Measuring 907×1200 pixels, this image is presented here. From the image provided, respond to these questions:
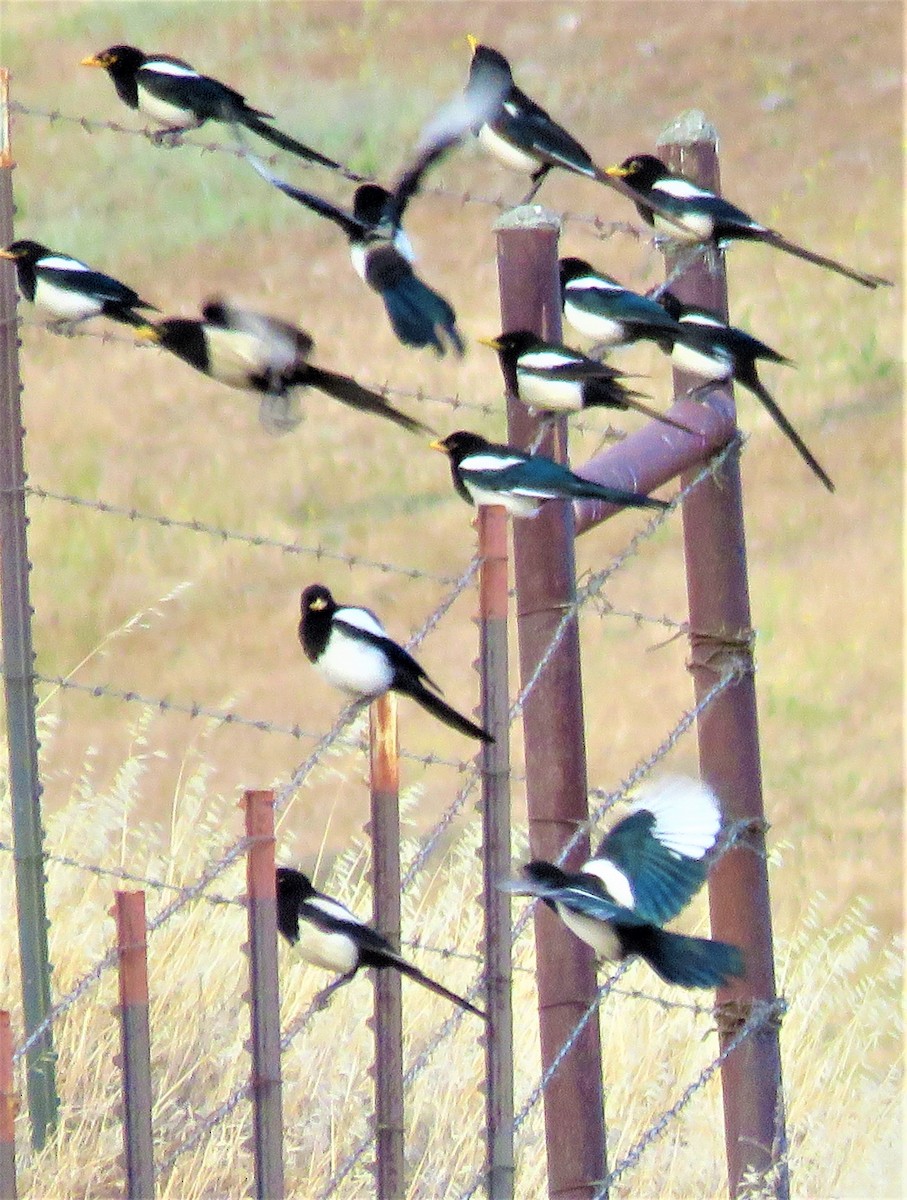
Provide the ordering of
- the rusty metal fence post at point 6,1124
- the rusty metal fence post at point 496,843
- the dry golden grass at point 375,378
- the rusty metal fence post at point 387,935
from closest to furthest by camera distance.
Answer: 1. the rusty metal fence post at point 6,1124
2. the rusty metal fence post at point 387,935
3. the rusty metal fence post at point 496,843
4. the dry golden grass at point 375,378

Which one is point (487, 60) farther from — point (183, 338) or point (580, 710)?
point (580, 710)

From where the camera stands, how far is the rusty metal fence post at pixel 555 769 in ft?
7.33

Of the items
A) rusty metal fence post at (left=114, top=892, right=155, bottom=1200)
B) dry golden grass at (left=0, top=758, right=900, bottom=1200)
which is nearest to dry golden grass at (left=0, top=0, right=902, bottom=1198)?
dry golden grass at (left=0, top=758, right=900, bottom=1200)

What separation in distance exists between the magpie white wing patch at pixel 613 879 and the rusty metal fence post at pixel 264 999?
1.37ft

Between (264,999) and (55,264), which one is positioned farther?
(55,264)

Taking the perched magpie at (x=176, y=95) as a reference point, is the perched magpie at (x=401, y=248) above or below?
below

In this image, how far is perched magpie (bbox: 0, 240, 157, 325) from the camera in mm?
2484

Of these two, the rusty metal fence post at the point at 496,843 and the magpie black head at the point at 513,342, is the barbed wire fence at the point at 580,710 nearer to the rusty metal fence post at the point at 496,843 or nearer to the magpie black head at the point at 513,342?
the magpie black head at the point at 513,342

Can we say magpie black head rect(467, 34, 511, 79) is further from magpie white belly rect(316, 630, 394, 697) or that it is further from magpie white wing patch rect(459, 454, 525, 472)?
magpie white belly rect(316, 630, 394, 697)

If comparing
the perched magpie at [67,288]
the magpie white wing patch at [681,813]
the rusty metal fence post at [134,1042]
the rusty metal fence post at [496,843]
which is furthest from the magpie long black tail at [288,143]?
the rusty metal fence post at [134,1042]

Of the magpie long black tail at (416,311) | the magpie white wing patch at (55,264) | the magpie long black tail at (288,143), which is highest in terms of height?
the magpie long black tail at (288,143)

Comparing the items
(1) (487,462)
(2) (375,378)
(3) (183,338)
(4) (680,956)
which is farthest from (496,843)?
(2) (375,378)

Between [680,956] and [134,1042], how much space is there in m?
0.65

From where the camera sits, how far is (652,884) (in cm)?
201
